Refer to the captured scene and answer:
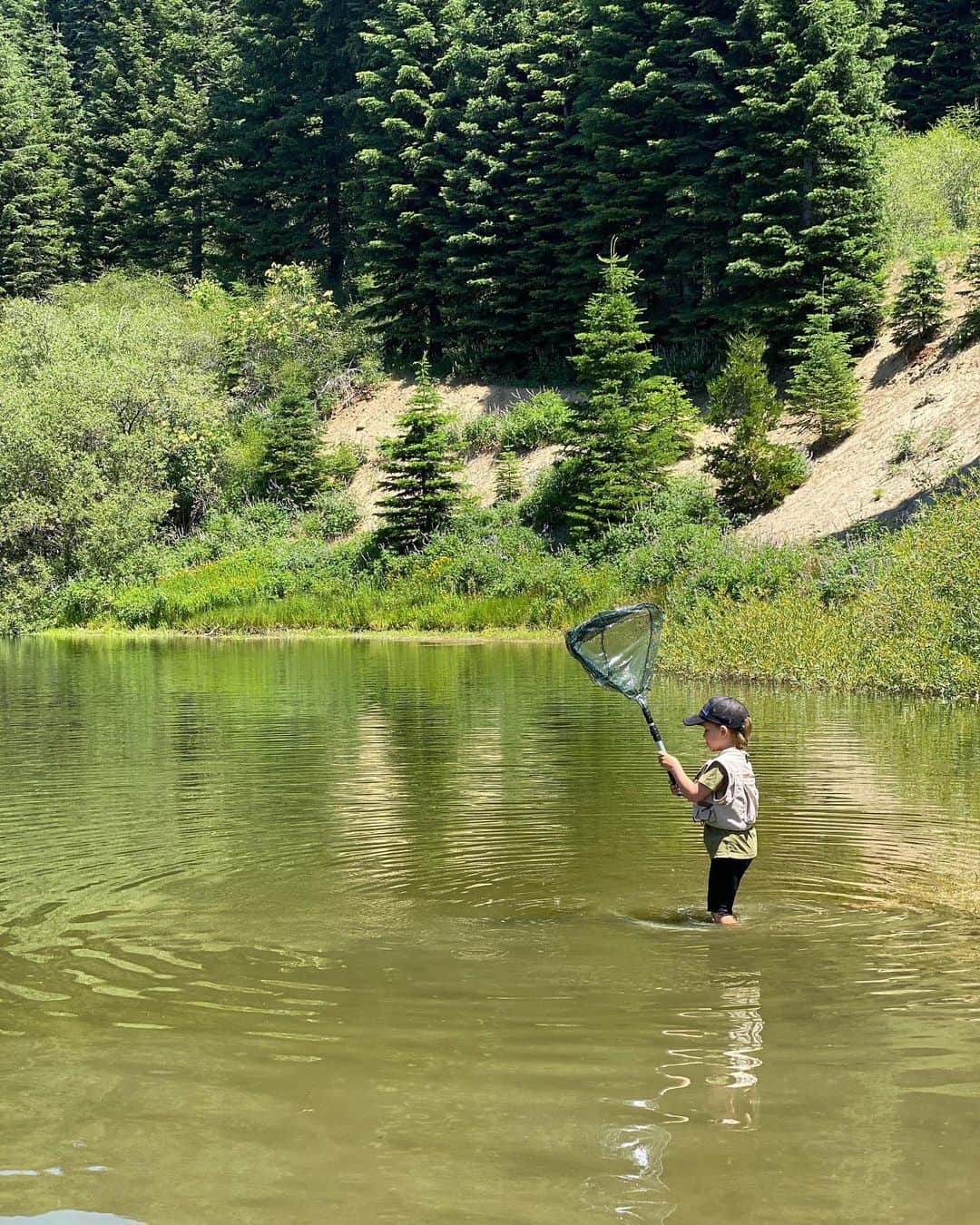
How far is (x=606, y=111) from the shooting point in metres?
53.0

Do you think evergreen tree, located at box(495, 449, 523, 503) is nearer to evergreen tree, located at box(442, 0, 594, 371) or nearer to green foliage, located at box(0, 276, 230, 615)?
evergreen tree, located at box(442, 0, 594, 371)

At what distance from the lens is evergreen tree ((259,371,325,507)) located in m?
55.8

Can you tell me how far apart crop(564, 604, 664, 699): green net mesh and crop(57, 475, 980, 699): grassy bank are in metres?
13.1

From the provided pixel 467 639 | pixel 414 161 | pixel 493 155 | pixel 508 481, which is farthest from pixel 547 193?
pixel 467 639

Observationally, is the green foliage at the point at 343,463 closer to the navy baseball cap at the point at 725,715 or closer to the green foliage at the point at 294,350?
the green foliage at the point at 294,350

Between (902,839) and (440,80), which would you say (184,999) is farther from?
(440,80)

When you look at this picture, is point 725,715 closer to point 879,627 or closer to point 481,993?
point 481,993

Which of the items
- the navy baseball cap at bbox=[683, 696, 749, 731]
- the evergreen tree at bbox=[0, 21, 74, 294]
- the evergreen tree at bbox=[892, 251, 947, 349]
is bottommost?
the navy baseball cap at bbox=[683, 696, 749, 731]

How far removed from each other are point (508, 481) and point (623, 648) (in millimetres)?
40037

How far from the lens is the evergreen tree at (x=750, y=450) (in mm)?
41875

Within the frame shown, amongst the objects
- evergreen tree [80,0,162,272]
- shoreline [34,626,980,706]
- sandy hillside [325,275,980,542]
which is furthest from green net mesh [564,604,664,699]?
evergreen tree [80,0,162,272]

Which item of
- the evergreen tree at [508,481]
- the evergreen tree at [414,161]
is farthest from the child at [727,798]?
the evergreen tree at [414,161]

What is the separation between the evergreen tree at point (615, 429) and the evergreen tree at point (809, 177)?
5016mm

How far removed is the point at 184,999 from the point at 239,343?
58.2 m
